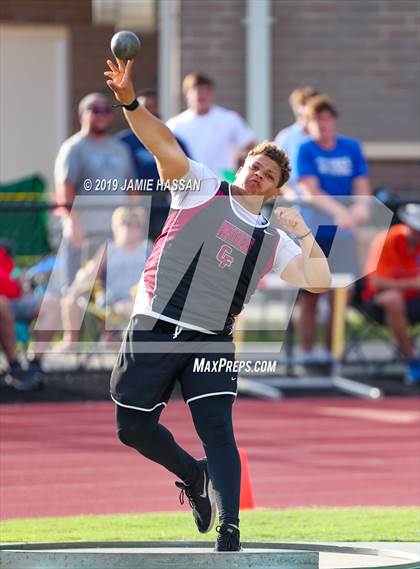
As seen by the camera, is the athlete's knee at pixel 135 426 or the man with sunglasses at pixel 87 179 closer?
the athlete's knee at pixel 135 426

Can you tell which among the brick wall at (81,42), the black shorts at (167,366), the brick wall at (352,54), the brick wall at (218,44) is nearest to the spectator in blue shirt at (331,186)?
the brick wall at (218,44)

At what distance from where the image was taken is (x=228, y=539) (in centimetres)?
628

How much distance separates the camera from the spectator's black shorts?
13.1 metres

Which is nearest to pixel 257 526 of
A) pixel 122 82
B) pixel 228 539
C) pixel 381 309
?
pixel 228 539

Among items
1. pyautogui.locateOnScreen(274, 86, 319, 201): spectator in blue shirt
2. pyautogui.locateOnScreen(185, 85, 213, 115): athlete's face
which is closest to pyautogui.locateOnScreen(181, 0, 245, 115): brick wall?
pyautogui.locateOnScreen(185, 85, 213, 115): athlete's face

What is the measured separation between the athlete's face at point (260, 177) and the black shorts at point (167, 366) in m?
0.67

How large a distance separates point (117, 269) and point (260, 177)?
5.86 meters

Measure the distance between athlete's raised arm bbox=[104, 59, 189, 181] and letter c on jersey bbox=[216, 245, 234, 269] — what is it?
Result: 44 cm

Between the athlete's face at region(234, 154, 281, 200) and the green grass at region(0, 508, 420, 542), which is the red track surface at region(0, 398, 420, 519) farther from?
the athlete's face at region(234, 154, 281, 200)

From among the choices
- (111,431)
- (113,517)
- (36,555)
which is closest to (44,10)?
(111,431)

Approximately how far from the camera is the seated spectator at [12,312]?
12.2 metres

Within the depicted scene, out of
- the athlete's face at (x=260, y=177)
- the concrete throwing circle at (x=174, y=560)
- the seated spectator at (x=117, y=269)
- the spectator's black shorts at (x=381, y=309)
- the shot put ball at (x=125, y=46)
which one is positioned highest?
the shot put ball at (x=125, y=46)

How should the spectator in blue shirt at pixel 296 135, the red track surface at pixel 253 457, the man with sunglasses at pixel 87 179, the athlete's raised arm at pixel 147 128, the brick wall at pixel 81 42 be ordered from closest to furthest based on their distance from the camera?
the athlete's raised arm at pixel 147 128, the red track surface at pixel 253 457, the man with sunglasses at pixel 87 179, the spectator in blue shirt at pixel 296 135, the brick wall at pixel 81 42

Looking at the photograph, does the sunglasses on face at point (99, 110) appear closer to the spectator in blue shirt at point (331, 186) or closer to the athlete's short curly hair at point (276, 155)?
the spectator in blue shirt at point (331, 186)
